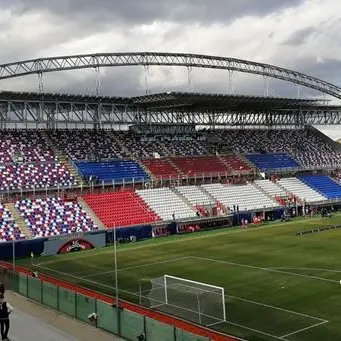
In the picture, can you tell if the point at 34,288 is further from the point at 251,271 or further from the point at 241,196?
the point at 241,196

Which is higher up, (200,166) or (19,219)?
(200,166)

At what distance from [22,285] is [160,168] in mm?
43038

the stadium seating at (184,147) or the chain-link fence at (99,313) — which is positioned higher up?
the stadium seating at (184,147)

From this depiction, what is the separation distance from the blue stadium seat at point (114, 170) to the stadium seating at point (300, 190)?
71.4 feet

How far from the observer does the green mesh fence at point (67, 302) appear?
24.2 m

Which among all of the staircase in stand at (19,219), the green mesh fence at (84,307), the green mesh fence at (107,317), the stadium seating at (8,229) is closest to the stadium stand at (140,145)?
the staircase in stand at (19,219)

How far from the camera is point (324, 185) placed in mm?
80500

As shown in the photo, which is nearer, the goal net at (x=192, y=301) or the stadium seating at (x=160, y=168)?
the goal net at (x=192, y=301)

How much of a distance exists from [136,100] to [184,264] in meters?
37.1

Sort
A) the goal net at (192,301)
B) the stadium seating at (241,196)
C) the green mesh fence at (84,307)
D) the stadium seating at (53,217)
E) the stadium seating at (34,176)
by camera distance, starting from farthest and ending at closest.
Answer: the stadium seating at (241,196)
the stadium seating at (34,176)
the stadium seating at (53,217)
the goal net at (192,301)
the green mesh fence at (84,307)

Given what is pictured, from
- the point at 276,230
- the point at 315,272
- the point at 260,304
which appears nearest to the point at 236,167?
the point at 276,230

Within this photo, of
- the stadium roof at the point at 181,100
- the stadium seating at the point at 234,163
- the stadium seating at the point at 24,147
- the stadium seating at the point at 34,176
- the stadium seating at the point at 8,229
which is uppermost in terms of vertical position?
the stadium roof at the point at 181,100

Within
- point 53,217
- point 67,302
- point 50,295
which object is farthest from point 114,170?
point 67,302

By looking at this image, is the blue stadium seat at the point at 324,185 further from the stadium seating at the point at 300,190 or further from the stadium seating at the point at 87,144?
the stadium seating at the point at 87,144
